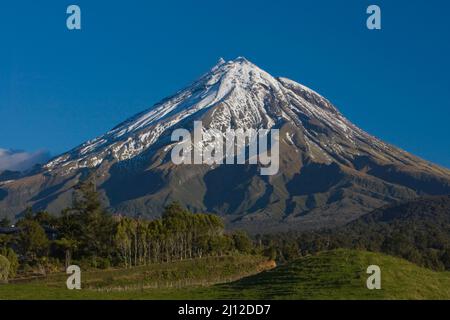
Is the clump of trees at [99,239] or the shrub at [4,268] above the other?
the clump of trees at [99,239]

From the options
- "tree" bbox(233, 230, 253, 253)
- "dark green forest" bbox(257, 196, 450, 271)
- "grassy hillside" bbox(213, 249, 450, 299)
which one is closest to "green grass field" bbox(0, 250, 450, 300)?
"grassy hillside" bbox(213, 249, 450, 299)

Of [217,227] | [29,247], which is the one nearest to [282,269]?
[29,247]

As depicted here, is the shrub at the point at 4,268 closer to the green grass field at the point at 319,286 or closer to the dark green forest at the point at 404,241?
the green grass field at the point at 319,286

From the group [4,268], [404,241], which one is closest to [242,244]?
[404,241]

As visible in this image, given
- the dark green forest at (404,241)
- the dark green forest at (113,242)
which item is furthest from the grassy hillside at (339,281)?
the dark green forest at (404,241)

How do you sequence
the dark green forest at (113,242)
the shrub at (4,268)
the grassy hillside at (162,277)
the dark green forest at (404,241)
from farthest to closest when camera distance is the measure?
the dark green forest at (404,241) → the dark green forest at (113,242) → the shrub at (4,268) → the grassy hillside at (162,277)

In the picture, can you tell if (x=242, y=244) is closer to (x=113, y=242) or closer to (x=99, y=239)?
(x=113, y=242)
